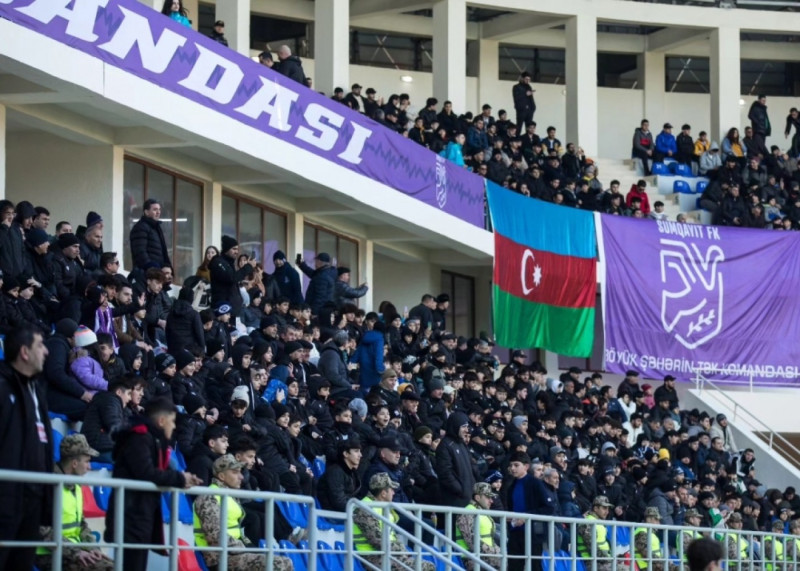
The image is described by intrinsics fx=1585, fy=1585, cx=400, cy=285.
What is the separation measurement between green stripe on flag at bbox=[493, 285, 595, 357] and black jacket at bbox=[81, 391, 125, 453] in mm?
11890

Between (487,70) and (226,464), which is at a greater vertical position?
(487,70)

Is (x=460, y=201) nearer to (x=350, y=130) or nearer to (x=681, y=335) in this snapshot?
(x=350, y=130)

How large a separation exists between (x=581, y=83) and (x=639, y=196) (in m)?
3.03

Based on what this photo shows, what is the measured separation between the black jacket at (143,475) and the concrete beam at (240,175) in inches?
437

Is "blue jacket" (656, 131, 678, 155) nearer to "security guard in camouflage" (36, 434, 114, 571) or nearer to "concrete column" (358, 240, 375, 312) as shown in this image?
"concrete column" (358, 240, 375, 312)

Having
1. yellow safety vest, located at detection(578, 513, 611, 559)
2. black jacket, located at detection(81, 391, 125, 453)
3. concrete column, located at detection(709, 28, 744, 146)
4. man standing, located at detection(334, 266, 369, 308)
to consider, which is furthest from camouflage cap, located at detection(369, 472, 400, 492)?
concrete column, located at detection(709, 28, 744, 146)

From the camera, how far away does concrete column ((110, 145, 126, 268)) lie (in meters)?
15.9

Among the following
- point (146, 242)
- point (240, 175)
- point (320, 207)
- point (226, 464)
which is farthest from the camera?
point (320, 207)

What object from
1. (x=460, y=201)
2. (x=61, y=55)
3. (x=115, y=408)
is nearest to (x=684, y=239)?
(x=460, y=201)

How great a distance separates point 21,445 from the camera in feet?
21.4

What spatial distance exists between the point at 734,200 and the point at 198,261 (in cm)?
1145

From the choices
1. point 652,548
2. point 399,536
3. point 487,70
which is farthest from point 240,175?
point 487,70

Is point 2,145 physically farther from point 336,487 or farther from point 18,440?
point 18,440

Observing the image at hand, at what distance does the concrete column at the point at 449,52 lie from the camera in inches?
999
